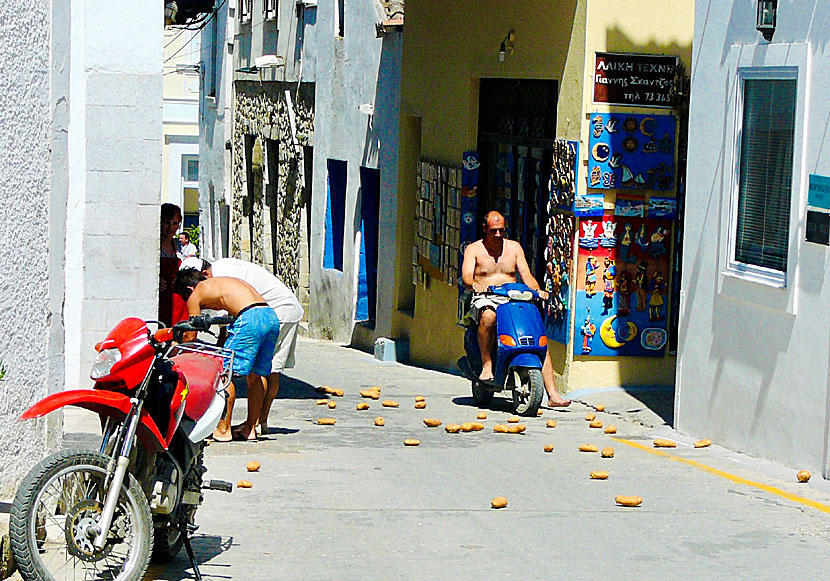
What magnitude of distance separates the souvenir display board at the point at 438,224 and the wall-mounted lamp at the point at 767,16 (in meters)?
6.33

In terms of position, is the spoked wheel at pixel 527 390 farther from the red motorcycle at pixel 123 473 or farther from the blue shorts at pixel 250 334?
the red motorcycle at pixel 123 473

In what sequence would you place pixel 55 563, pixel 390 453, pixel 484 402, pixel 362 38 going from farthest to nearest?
pixel 362 38 < pixel 484 402 < pixel 390 453 < pixel 55 563

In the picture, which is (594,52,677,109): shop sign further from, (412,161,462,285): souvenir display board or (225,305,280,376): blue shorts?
(225,305,280,376): blue shorts

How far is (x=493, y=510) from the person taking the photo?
7.02 metres

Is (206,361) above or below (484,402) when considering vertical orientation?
above

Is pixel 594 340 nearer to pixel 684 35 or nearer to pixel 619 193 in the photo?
pixel 619 193

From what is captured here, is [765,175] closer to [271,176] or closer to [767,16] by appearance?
[767,16]

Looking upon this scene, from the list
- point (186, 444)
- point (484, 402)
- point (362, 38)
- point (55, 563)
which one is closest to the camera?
point (55, 563)

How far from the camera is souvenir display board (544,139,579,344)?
39.6 feet

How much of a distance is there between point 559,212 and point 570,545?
6.42m

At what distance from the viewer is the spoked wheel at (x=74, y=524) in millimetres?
4742

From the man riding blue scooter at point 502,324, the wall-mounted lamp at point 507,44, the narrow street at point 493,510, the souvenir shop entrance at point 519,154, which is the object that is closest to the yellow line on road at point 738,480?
the narrow street at point 493,510

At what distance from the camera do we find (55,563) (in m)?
4.98

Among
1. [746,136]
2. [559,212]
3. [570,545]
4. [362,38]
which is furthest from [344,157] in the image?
[570,545]
